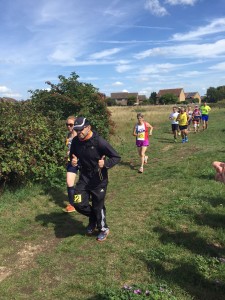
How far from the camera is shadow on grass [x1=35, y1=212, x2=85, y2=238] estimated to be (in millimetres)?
5592

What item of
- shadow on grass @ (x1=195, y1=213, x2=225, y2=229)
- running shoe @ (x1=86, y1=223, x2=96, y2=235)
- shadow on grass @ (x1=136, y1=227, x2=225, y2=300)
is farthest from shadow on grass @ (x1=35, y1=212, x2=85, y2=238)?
shadow on grass @ (x1=195, y1=213, x2=225, y2=229)

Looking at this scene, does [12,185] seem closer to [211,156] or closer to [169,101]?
[211,156]

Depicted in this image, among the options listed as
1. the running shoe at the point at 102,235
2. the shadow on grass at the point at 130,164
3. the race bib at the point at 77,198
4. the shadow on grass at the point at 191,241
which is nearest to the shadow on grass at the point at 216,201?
the shadow on grass at the point at 191,241

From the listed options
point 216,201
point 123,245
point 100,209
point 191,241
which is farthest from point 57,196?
point 191,241

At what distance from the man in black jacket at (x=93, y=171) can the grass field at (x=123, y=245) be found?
441mm

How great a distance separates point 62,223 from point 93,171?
4.90 ft

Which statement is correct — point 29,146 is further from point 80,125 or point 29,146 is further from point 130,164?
point 130,164

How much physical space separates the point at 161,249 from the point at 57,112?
28.8 ft

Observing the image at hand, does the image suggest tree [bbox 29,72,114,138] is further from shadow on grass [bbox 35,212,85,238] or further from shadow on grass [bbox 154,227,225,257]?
shadow on grass [bbox 154,227,225,257]

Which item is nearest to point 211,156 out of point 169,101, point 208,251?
point 208,251

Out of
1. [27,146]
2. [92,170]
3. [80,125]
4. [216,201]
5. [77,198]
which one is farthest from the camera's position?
[27,146]

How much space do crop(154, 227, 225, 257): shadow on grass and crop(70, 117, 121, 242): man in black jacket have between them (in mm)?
941

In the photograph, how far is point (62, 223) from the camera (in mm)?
6051

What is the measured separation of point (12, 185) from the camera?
768cm
